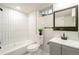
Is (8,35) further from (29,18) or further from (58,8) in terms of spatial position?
(58,8)

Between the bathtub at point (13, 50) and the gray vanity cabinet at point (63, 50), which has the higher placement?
the gray vanity cabinet at point (63, 50)

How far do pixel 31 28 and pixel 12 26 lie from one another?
0.91 m

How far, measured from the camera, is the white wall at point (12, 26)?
1857mm

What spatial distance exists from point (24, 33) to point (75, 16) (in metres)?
2.30

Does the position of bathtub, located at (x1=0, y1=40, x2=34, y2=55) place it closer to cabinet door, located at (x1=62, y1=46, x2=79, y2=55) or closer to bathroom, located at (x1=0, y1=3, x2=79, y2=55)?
bathroom, located at (x1=0, y1=3, x2=79, y2=55)

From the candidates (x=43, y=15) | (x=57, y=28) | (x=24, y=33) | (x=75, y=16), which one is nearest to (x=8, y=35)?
(x=24, y=33)

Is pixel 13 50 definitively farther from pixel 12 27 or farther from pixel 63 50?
pixel 63 50

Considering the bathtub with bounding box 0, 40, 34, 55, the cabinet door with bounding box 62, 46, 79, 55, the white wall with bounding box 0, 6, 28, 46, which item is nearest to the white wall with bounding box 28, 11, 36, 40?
the white wall with bounding box 0, 6, 28, 46

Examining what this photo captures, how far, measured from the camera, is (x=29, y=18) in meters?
2.64

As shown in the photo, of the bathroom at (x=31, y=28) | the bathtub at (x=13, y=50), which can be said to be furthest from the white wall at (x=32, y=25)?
the bathtub at (x=13, y=50)

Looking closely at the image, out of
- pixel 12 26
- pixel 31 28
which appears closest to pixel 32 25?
pixel 31 28

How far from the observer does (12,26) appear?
2.15m

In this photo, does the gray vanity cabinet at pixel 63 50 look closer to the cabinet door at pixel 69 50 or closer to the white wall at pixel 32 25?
the cabinet door at pixel 69 50

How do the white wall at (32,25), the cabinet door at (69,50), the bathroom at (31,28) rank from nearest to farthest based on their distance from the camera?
the cabinet door at (69,50), the bathroom at (31,28), the white wall at (32,25)
